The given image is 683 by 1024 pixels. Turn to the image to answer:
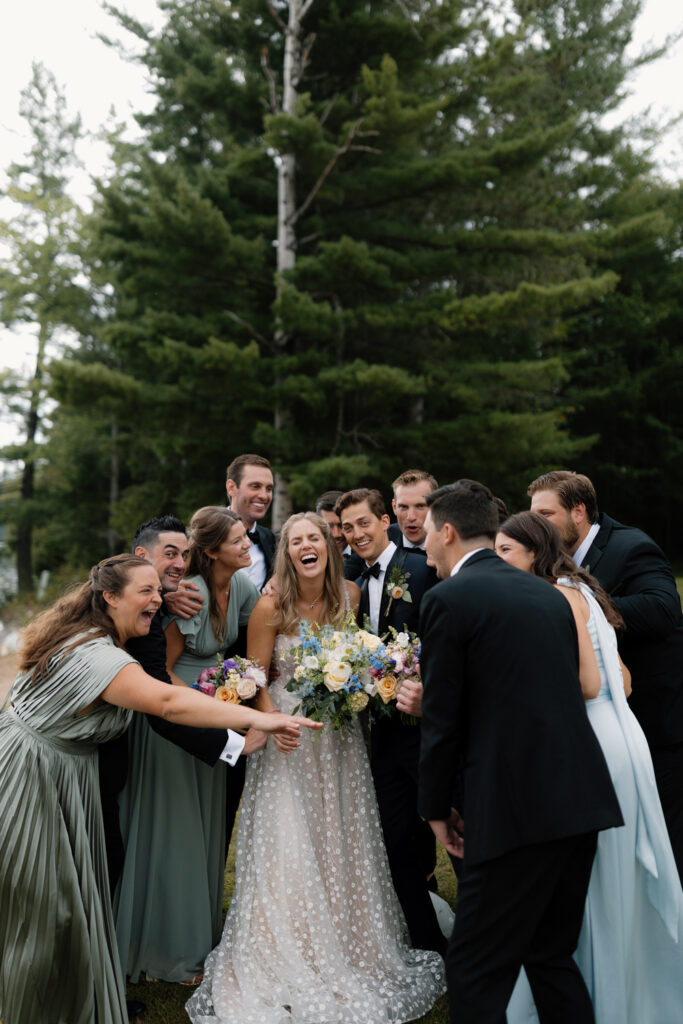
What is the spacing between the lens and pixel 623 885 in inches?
136

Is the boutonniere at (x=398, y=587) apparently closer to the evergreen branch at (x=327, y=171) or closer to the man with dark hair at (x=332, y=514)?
the man with dark hair at (x=332, y=514)

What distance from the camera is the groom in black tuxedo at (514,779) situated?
291 centimetres

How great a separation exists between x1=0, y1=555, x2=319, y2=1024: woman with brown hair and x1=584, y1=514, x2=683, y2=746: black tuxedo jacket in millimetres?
1906

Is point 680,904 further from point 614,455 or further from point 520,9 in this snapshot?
point 614,455

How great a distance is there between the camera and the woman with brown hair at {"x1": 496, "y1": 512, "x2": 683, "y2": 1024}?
134 inches

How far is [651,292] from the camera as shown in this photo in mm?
29812

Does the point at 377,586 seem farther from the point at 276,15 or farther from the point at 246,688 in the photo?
the point at 276,15

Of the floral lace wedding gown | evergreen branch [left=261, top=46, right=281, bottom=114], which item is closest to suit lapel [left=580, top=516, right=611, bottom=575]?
the floral lace wedding gown

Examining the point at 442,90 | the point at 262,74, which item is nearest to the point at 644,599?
the point at 442,90

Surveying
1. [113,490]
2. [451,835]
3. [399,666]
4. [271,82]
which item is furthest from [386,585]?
[113,490]

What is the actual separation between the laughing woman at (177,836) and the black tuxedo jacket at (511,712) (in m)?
1.88

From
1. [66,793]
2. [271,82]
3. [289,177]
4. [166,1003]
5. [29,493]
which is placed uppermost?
[271,82]

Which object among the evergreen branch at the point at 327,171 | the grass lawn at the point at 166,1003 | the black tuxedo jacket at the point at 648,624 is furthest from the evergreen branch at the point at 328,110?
the grass lawn at the point at 166,1003

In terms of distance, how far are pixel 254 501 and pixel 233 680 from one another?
209cm
